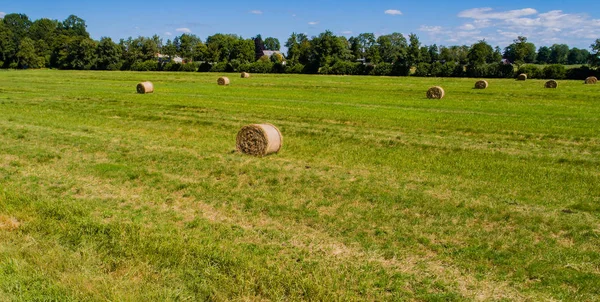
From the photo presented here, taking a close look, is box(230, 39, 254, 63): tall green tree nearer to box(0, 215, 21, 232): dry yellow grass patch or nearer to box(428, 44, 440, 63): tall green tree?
box(428, 44, 440, 63): tall green tree

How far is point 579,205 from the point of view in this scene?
367 inches

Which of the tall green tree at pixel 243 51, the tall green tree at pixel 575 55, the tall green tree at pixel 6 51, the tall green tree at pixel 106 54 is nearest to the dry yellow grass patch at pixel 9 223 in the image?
the tall green tree at pixel 243 51

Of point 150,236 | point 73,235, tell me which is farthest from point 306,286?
point 73,235

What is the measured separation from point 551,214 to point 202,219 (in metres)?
6.87

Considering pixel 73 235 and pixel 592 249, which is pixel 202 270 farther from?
pixel 592 249

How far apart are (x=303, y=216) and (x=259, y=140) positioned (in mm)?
5725

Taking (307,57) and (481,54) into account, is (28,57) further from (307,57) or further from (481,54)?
(481,54)

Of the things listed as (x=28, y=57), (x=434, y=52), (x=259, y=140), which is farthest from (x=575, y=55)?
(x=259, y=140)

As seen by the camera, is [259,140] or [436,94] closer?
[259,140]

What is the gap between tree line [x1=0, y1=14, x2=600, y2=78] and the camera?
71875 mm

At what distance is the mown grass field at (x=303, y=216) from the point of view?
616 centimetres

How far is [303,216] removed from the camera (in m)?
8.75

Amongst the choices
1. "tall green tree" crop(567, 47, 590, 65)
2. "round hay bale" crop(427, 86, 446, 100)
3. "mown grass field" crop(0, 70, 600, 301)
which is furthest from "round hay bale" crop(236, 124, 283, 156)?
"tall green tree" crop(567, 47, 590, 65)

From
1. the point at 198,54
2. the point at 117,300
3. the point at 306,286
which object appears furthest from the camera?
the point at 198,54
